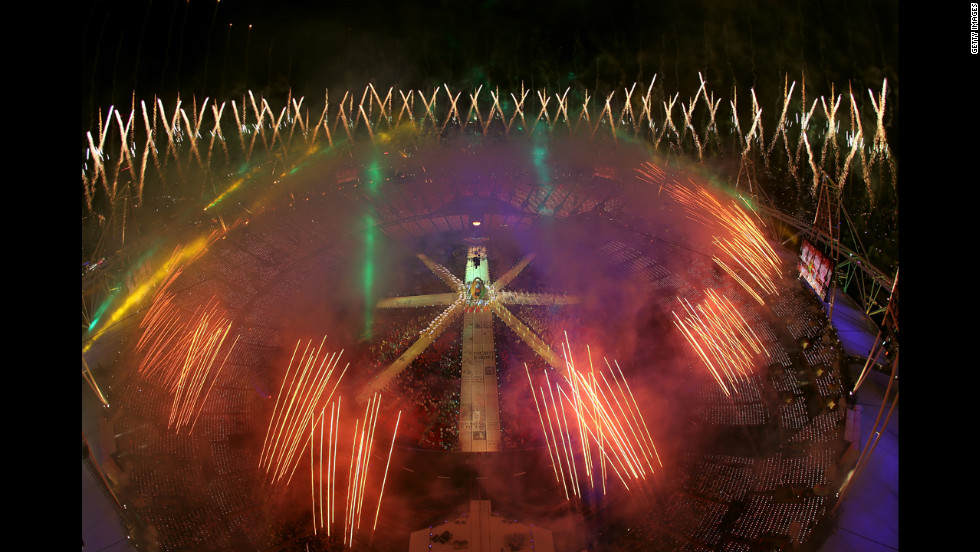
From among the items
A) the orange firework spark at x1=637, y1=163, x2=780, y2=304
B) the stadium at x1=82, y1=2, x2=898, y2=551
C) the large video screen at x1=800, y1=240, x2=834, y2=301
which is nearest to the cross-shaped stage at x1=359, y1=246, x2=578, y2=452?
the stadium at x1=82, y1=2, x2=898, y2=551

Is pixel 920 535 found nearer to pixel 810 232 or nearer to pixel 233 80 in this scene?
pixel 810 232

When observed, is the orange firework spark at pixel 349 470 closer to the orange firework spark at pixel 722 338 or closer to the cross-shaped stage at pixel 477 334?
the cross-shaped stage at pixel 477 334

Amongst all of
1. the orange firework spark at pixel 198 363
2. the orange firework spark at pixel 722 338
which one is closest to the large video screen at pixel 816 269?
the orange firework spark at pixel 722 338

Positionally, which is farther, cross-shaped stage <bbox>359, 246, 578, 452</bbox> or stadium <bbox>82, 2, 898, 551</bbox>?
cross-shaped stage <bbox>359, 246, 578, 452</bbox>

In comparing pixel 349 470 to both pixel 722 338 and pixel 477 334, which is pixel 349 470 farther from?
pixel 722 338

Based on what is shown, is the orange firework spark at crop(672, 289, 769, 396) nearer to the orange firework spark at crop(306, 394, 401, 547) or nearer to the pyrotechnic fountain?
the pyrotechnic fountain

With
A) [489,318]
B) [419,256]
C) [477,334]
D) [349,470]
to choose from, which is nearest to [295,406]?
[349,470]
